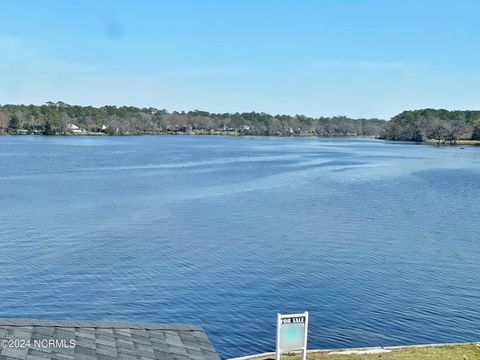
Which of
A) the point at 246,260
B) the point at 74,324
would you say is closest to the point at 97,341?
the point at 74,324

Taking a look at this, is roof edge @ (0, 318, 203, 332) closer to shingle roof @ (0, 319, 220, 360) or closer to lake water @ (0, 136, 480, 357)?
shingle roof @ (0, 319, 220, 360)

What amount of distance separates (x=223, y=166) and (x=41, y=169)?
24666 mm

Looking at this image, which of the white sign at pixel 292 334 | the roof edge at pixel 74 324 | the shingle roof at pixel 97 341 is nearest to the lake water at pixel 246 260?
the white sign at pixel 292 334

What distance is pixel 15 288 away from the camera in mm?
21500

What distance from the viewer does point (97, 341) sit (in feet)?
28.6

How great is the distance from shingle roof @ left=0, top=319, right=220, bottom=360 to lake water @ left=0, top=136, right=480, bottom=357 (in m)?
7.47

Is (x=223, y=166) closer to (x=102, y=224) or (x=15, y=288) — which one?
(x=102, y=224)

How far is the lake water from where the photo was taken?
1917 cm

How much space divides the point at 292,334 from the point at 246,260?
13.8m

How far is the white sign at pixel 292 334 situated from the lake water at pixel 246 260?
4.32 m

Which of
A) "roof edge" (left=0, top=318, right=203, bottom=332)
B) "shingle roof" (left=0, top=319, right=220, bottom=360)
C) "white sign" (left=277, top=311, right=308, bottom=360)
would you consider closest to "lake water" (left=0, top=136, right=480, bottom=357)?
"white sign" (left=277, top=311, right=308, bottom=360)

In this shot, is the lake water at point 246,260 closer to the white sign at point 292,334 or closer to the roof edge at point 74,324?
the white sign at point 292,334

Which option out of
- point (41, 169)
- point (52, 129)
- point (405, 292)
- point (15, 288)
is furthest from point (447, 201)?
point (52, 129)

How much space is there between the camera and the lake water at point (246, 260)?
1917cm
